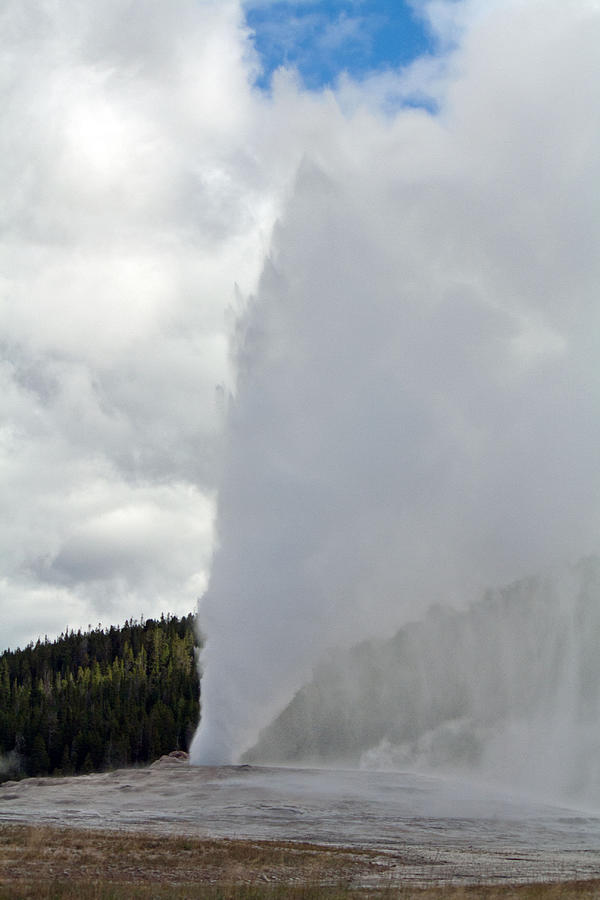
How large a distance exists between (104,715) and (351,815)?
64984 millimetres

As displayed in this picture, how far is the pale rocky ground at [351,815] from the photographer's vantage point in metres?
28.0

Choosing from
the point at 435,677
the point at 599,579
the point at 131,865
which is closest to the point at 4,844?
the point at 131,865

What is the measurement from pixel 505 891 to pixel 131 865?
902cm

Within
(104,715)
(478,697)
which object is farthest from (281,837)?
(104,715)

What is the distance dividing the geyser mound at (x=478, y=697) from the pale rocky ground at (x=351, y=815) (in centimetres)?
1321

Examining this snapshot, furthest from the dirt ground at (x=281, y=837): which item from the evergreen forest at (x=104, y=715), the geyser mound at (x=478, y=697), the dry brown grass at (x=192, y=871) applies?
the evergreen forest at (x=104, y=715)

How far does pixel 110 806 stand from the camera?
37594mm

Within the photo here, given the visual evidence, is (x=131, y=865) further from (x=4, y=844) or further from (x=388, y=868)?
(x=388, y=868)

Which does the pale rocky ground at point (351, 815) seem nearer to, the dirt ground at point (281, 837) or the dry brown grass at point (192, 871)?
the dirt ground at point (281, 837)

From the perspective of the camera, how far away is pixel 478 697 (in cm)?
7100

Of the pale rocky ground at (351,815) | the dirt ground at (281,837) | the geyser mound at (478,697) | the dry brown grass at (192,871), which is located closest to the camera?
the dry brown grass at (192,871)

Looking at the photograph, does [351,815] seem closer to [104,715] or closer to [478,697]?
[478,697]

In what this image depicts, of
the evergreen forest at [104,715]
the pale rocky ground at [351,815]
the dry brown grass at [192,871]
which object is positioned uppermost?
the evergreen forest at [104,715]

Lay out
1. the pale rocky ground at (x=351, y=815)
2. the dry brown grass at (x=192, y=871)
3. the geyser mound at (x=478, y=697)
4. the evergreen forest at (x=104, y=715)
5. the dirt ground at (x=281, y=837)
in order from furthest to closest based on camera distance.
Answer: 1. the evergreen forest at (x=104, y=715)
2. the geyser mound at (x=478, y=697)
3. the pale rocky ground at (x=351, y=815)
4. the dirt ground at (x=281, y=837)
5. the dry brown grass at (x=192, y=871)
